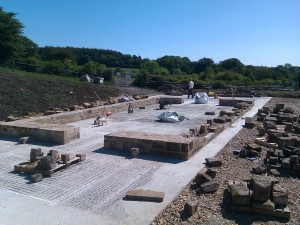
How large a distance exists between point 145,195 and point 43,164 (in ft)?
8.25

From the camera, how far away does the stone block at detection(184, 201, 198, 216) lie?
5.17m

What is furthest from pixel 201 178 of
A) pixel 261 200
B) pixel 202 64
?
pixel 202 64

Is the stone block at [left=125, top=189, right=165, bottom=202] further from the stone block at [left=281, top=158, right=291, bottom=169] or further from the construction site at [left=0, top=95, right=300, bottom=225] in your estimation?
the stone block at [left=281, top=158, right=291, bottom=169]

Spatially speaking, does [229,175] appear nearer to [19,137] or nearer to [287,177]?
[287,177]

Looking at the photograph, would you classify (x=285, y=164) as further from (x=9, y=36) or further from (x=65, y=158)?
(x=9, y=36)

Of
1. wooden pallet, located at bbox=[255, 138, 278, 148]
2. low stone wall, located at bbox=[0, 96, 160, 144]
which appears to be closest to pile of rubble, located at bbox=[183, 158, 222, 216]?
wooden pallet, located at bbox=[255, 138, 278, 148]

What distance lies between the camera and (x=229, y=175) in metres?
6.98

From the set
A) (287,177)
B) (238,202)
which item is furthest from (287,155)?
(238,202)

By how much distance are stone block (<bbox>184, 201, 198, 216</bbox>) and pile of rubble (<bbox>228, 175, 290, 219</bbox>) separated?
1.90 feet

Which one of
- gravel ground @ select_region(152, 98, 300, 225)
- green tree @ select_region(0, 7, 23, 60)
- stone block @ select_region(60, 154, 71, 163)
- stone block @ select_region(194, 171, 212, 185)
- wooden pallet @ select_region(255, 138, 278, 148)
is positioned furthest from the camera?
green tree @ select_region(0, 7, 23, 60)

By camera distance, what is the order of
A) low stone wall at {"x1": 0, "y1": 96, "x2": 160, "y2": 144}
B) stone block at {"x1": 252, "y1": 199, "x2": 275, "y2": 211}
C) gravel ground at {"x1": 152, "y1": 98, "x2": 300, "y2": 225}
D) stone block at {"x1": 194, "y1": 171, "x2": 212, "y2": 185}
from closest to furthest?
gravel ground at {"x1": 152, "y1": 98, "x2": 300, "y2": 225} → stone block at {"x1": 252, "y1": 199, "x2": 275, "y2": 211} → stone block at {"x1": 194, "y1": 171, "x2": 212, "y2": 185} → low stone wall at {"x1": 0, "y1": 96, "x2": 160, "y2": 144}

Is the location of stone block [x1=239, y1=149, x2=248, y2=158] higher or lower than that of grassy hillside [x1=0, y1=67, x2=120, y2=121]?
lower

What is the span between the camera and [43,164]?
690 cm

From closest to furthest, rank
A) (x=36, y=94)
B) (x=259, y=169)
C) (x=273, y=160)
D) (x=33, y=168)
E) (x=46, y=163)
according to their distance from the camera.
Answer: (x=46, y=163), (x=33, y=168), (x=259, y=169), (x=273, y=160), (x=36, y=94)
